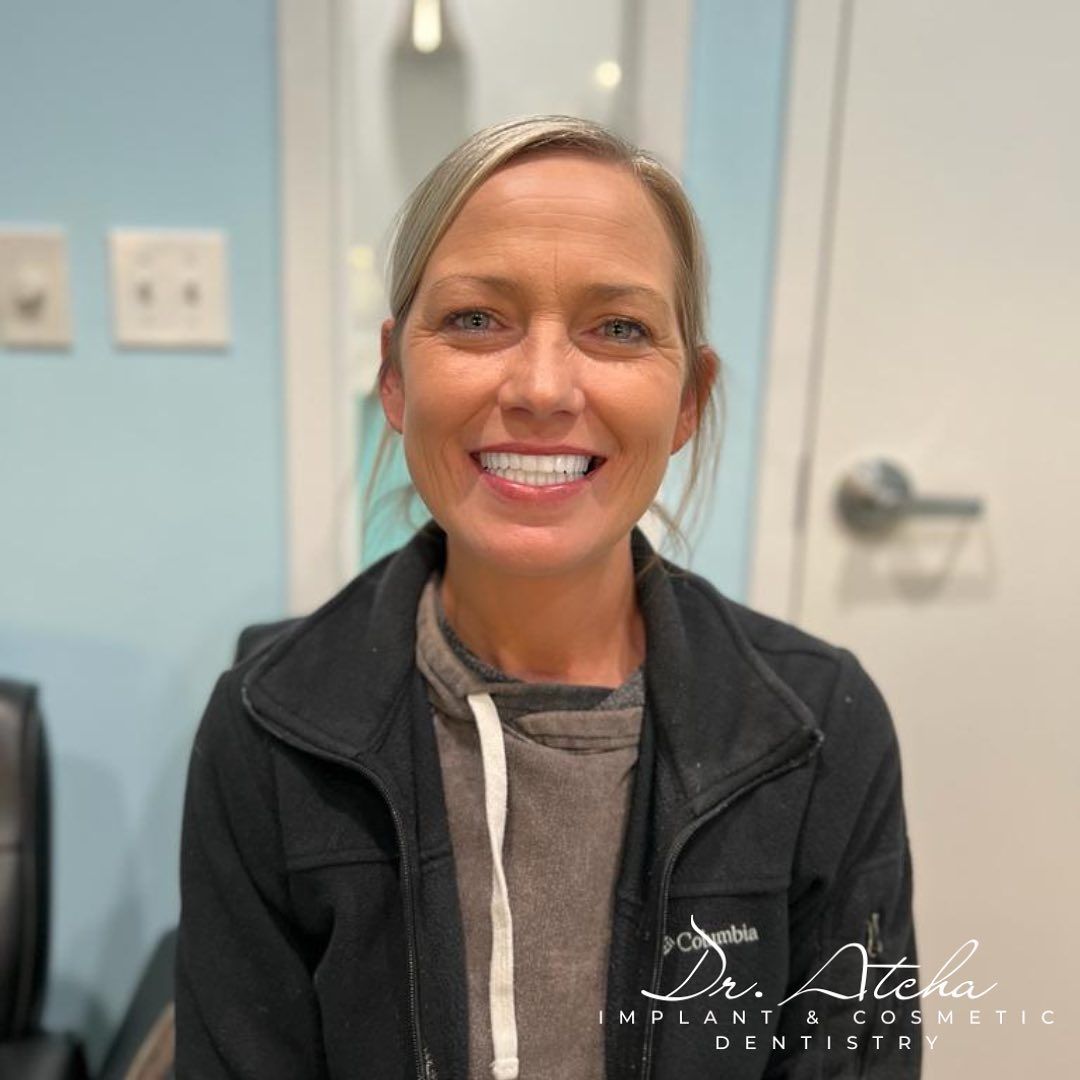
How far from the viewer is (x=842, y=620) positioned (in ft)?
4.37

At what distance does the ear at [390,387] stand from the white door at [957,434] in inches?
23.5

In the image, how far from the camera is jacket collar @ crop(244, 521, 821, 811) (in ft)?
2.57

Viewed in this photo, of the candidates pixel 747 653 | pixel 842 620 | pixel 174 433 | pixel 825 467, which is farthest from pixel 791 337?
pixel 174 433

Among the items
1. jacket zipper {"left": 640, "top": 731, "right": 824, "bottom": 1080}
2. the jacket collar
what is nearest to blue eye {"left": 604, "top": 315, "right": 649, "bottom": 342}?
the jacket collar

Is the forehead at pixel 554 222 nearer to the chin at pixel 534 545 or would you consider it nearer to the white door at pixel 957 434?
the chin at pixel 534 545

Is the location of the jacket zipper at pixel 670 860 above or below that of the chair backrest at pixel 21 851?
above

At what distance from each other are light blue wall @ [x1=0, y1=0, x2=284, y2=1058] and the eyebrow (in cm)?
53

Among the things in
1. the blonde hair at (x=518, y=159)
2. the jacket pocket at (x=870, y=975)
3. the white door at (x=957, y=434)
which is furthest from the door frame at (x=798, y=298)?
the jacket pocket at (x=870, y=975)

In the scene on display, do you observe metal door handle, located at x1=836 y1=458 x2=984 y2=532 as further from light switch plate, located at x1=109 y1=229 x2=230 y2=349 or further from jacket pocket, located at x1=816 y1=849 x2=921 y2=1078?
light switch plate, located at x1=109 y1=229 x2=230 y2=349

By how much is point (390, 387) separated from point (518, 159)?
22 cm

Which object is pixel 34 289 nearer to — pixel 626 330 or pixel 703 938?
pixel 626 330

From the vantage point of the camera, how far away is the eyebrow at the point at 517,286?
0.72 m

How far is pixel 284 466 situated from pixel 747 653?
663mm

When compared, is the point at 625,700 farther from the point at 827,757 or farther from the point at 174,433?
the point at 174,433
